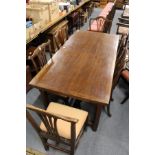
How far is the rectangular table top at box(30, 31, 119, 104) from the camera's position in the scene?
4.75ft

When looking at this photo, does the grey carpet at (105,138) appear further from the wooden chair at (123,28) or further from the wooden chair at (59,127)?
the wooden chair at (123,28)

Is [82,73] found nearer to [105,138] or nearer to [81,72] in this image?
[81,72]

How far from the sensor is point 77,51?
2.10 meters

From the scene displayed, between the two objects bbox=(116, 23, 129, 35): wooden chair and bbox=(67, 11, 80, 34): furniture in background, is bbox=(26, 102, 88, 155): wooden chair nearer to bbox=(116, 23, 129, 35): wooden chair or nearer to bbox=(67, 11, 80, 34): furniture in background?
bbox=(116, 23, 129, 35): wooden chair

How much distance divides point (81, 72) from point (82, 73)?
0.07 ft

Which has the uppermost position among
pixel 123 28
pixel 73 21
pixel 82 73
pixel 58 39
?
pixel 73 21

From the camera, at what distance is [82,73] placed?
5.50ft

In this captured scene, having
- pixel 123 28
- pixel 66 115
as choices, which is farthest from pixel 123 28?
pixel 66 115

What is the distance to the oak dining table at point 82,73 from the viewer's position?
1442 mm

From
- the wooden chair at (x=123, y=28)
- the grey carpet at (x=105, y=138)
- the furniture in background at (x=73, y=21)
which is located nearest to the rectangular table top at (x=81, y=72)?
the grey carpet at (x=105, y=138)

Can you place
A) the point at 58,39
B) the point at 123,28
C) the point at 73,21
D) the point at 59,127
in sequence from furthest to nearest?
1. the point at 73,21
2. the point at 123,28
3. the point at 58,39
4. the point at 59,127
